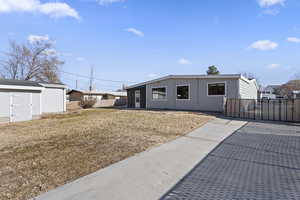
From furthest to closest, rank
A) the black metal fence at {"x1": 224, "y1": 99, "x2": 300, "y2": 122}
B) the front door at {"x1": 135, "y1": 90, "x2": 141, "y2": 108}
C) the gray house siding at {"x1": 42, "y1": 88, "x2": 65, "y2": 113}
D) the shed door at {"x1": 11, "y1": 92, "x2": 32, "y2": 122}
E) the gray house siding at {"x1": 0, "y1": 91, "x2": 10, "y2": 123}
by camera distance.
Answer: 1. the front door at {"x1": 135, "y1": 90, "x2": 141, "y2": 108}
2. the gray house siding at {"x1": 42, "y1": 88, "x2": 65, "y2": 113}
3. the shed door at {"x1": 11, "y1": 92, "x2": 32, "y2": 122}
4. the gray house siding at {"x1": 0, "y1": 91, "x2": 10, "y2": 123}
5. the black metal fence at {"x1": 224, "y1": 99, "x2": 300, "y2": 122}

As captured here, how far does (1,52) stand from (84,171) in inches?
1291

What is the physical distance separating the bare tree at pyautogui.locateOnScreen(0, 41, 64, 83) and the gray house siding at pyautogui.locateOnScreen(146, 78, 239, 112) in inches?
798

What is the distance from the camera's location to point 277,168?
13.3ft

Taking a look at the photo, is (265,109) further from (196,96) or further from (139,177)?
(139,177)

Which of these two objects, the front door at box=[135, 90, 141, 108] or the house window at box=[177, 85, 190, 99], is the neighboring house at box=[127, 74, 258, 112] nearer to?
the house window at box=[177, 85, 190, 99]

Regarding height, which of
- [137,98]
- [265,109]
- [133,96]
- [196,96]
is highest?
[133,96]

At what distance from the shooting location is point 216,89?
51.9ft

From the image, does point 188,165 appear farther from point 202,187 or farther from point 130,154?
point 130,154

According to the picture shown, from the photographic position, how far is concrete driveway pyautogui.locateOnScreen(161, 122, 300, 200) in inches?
115

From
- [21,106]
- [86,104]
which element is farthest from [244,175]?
[86,104]

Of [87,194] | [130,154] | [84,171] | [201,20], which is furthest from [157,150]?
[201,20]

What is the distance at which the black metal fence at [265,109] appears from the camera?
11.8m

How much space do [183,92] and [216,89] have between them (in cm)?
292

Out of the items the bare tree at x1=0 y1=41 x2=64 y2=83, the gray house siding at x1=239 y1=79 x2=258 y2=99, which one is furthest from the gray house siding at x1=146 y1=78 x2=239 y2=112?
the bare tree at x1=0 y1=41 x2=64 y2=83
